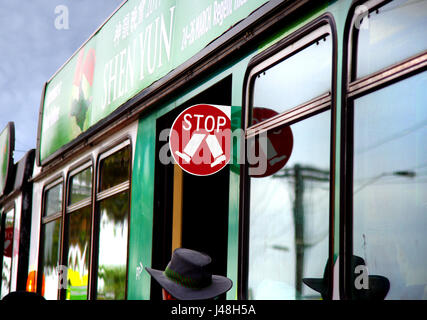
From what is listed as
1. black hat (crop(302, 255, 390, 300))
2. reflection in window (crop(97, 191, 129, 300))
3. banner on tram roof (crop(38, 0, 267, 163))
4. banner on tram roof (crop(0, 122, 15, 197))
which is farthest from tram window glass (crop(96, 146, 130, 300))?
banner on tram roof (crop(0, 122, 15, 197))

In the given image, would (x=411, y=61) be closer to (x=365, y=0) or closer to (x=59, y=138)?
(x=365, y=0)

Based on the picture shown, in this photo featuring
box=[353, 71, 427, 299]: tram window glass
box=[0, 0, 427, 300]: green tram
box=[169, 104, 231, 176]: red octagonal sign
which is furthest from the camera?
box=[169, 104, 231, 176]: red octagonal sign

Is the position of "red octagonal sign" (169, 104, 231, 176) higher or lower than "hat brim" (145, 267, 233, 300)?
higher

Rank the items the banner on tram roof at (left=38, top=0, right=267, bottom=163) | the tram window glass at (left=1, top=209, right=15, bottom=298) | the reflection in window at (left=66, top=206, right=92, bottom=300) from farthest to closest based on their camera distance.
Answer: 1. the tram window glass at (left=1, top=209, right=15, bottom=298)
2. the reflection in window at (left=66, top=206, right=92, bottom=300)
3. the banner on tram roof at (left=38, top=0, right=267, bottom=163)

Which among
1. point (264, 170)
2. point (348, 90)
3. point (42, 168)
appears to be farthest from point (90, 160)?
point (348, 90)

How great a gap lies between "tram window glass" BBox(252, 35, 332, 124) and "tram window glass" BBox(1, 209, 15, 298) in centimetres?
573

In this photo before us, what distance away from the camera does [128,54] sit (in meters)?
4.44

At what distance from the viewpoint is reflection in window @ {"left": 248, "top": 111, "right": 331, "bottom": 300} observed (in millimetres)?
2508

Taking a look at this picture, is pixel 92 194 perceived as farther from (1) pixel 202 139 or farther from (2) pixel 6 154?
(2) pixel 6 154

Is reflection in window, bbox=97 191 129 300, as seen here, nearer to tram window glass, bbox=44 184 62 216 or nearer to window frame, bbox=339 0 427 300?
tram window glass, bbox=44 184 62 216

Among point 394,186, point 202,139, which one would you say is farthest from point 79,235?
point 394,186

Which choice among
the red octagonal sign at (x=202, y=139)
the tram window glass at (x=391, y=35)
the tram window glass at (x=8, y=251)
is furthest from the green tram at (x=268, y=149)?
the tram window glass at (x=8, y=251)

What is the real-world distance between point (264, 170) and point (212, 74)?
698mm

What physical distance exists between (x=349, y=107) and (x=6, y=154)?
6918 millimetres
